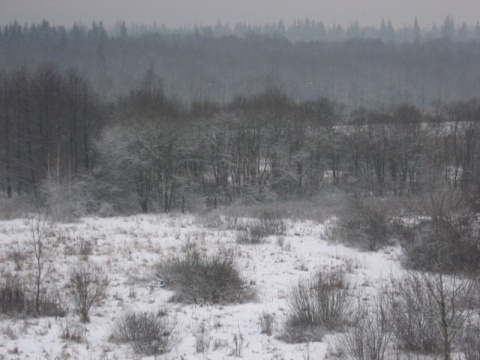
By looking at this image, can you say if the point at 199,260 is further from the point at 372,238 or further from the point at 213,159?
the point at 213,159

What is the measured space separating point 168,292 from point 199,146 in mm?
28050

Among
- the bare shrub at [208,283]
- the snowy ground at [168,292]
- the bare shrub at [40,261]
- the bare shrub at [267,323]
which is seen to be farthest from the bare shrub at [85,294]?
the bare shrub at [267,323]

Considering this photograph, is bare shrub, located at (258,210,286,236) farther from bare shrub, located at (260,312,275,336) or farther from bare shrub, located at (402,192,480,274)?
bare shrub, located at (260,312,275,336)

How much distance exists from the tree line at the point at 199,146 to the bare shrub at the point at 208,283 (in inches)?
853

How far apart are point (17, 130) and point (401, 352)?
3709 centimetres

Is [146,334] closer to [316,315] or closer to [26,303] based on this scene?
[316,315]

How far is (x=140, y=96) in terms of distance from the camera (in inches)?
1521

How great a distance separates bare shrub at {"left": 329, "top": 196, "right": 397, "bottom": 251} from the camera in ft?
49.0

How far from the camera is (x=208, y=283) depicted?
9305 millimetres

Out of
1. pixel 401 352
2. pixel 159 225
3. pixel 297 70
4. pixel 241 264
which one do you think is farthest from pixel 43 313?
pixel 297 70

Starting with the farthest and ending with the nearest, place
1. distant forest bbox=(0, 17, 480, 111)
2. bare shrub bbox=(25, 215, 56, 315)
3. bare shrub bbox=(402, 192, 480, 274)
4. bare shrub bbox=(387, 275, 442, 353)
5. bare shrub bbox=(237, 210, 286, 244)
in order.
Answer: distant forest bbox=(0, 17, 480, 111)
bare shrub bbox=(237, 210, 286, 244)
bare shrub bbox=(402, 192, 480, 274)
bare shrub bbox=(25, 215, 56, 315)
bare shrub bbox=(387, 275, 442, 353)

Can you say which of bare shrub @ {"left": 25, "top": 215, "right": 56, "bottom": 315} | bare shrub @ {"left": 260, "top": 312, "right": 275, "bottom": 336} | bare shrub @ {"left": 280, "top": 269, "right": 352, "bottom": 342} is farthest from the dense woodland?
bare shrub @ {"left": 280, "top": 269, "right": 352, "bottom": 342}

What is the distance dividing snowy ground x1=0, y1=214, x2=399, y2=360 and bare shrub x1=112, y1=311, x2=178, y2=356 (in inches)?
5.4

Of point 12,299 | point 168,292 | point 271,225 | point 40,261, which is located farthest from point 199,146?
point 12,299
